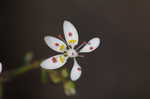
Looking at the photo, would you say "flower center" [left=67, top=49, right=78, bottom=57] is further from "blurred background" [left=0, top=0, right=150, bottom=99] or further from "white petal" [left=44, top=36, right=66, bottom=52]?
"blurred background" [left=0, top=0, right=150, bottom=99]

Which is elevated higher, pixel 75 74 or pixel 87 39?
pixel 87 39

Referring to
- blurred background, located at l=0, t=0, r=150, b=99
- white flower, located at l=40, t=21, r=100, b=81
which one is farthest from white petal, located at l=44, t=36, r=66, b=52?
blurred background, located at l=0, t=0, r=150, b=99

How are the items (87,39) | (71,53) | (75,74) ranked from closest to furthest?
(75,74), (71,53), (87,39)

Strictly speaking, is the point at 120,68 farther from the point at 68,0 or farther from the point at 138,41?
the point at 68,0

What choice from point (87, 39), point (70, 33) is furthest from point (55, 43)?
point (87, 39)

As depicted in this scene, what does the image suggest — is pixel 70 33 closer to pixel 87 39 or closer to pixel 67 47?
pixel 67 47

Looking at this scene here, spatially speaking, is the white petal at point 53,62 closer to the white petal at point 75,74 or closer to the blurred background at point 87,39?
the white petal at point 75,74
